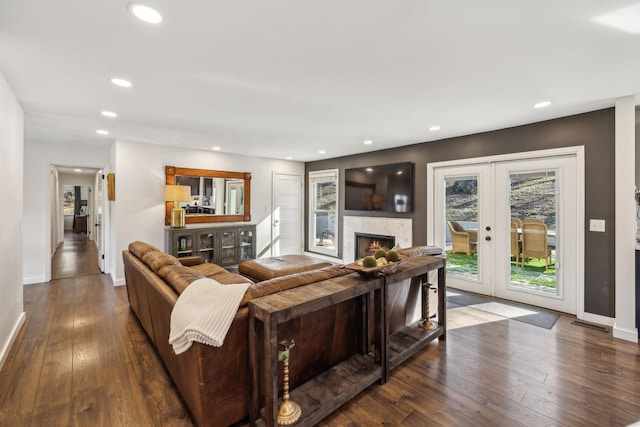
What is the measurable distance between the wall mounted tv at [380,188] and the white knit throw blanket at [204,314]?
3.90 metres

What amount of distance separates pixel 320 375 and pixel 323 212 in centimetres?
498

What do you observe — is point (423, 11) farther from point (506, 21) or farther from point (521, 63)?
point (521, 63)

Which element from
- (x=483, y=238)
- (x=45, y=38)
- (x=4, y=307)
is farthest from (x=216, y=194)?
(x=483, y=238)

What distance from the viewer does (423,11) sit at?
5.15 feet

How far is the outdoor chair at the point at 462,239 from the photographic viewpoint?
4.32 meters

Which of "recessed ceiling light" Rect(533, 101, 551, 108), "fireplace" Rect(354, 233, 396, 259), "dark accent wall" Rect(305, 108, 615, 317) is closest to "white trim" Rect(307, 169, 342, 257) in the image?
"fireplace" Rect(354, 233, 396, 259)

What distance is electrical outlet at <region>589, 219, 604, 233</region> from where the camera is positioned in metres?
3.18

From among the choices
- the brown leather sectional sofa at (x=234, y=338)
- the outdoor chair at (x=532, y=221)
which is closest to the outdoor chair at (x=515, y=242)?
the outdoor chair at (x=532, y=221)

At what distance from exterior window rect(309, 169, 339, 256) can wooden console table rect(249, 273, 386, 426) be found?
4.42 meters

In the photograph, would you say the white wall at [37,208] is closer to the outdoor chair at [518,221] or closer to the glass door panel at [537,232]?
the glass door panel at [537,232]

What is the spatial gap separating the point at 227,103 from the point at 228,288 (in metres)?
2.09

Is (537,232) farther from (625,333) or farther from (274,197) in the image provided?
(274,197)

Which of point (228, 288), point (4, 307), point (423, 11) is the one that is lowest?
point (4, 307)

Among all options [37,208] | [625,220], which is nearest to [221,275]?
[37,208]
